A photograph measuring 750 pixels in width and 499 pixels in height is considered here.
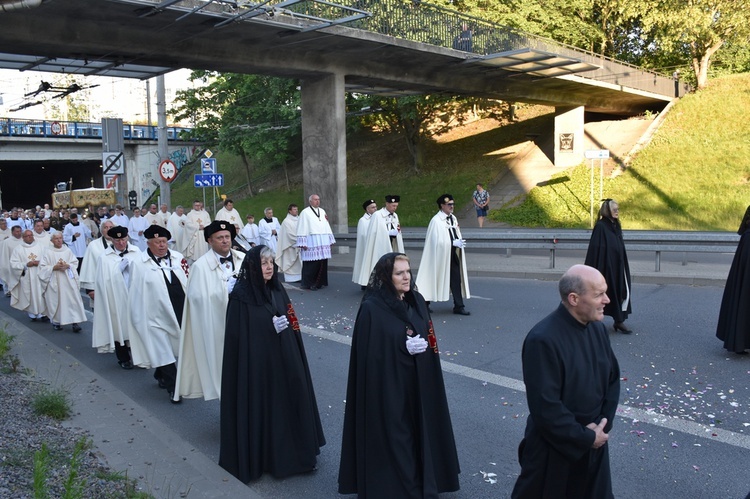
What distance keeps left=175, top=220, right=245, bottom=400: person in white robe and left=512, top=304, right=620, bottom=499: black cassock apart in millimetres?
3579

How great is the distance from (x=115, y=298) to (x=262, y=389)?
4595 mm

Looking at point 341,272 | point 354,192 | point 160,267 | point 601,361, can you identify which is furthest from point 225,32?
point 354,192

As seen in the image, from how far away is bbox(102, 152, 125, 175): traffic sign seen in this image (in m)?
20.1

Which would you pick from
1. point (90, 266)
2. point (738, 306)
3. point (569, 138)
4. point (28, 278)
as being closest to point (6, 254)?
point (28, 278)

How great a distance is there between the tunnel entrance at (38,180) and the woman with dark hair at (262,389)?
216ft

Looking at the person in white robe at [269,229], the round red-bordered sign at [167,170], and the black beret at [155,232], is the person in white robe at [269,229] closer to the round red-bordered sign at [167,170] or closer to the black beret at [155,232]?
the round red-bordered sign at [167,170]

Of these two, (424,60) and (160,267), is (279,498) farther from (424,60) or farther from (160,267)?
(424,60)

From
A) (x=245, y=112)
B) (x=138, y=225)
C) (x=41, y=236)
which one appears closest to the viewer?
(x=41, y=236)

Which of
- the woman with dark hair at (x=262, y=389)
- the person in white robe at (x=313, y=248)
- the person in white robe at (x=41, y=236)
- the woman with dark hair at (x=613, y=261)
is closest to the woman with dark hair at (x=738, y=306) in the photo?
the woman with dark hair at (x=613, y=261)

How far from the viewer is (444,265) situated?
1179 cm

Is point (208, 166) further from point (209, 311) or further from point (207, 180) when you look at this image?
point (209, 311)

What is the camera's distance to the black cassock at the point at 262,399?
537 centimetres

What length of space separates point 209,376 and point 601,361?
397 centimetres

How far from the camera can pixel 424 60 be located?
23.2m
